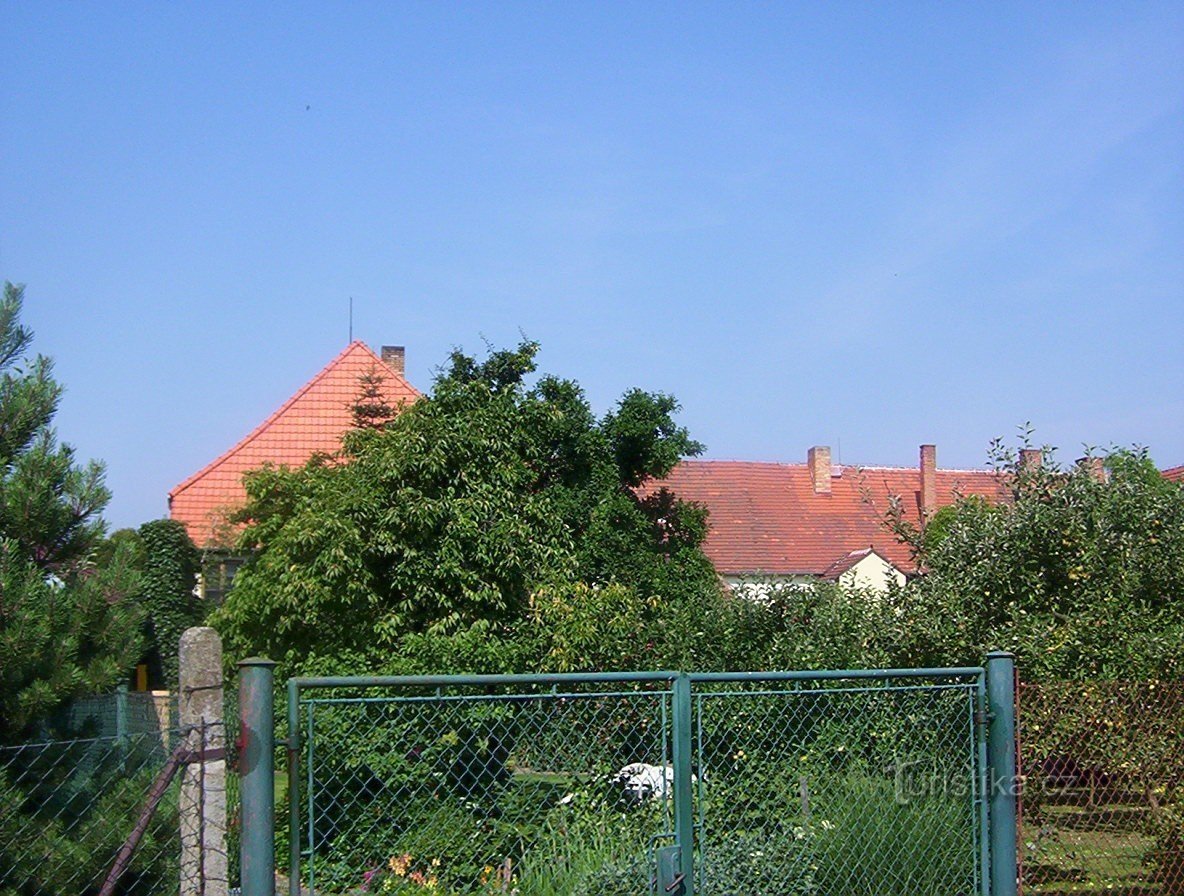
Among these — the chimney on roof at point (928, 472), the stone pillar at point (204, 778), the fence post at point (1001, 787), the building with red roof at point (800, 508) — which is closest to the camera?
the fence post at point (1001, 787)

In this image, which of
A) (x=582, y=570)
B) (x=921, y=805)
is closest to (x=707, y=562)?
(x=582, y=570)

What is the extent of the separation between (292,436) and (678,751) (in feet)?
62.7

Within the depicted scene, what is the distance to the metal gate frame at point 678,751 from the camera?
3121mm

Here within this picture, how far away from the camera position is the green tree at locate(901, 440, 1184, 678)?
6.91 m

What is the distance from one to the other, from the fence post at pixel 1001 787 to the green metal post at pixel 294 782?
7.79 ft

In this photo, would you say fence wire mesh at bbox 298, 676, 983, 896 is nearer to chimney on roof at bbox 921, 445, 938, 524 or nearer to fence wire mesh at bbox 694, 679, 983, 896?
fence wire mesh at bbox 694, 679, 983, 896

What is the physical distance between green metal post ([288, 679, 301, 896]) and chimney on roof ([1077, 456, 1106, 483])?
6.06m

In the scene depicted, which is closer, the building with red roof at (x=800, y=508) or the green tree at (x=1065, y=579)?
the green tree at (x=1065, y=579)

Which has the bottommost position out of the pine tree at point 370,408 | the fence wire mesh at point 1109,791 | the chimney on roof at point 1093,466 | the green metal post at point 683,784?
the fence wire mesh at point 1109,791

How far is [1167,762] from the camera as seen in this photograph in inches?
234

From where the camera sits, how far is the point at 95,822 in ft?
14.8

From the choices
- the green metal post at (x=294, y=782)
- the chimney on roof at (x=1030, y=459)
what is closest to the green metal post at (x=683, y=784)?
the green metal post at (x=294, y=782)

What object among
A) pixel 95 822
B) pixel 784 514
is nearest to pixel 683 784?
pixel 95 822

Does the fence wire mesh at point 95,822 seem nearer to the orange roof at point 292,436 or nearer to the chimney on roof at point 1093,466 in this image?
the chimney on roof at point 1093,466
